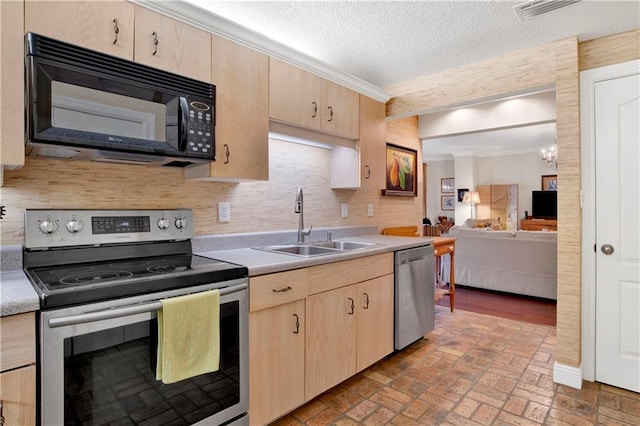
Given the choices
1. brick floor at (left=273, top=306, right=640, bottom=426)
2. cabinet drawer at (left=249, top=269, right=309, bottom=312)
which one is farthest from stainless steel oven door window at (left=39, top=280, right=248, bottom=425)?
brick floor at (left=273, top=306, right=640, bottom=426)

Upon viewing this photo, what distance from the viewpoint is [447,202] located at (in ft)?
32.9

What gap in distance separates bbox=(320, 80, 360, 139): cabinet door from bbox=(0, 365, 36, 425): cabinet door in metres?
2.07

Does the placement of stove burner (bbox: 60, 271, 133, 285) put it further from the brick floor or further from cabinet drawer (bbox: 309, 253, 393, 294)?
the brick floor

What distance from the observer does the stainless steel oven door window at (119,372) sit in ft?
3.79

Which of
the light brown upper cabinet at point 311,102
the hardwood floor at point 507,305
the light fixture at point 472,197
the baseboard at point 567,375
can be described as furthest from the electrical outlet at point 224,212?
the light fixture at point 472,197

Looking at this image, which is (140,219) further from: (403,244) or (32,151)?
(403,244)

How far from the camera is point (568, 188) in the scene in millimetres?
2391

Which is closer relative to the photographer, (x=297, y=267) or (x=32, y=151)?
(x=32, y=151)

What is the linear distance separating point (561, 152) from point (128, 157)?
272 centimetres

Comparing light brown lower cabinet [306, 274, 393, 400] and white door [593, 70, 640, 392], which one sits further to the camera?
white door [593, 70, 640, 392]

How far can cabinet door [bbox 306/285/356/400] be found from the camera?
1996 millimetres

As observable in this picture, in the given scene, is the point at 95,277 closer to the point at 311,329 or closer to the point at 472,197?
the point at 311,329

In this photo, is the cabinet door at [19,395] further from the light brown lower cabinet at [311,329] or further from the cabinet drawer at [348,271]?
the cabinet drawer at [348,271]

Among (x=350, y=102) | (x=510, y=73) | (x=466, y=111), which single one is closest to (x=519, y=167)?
(x=466, y=111)
